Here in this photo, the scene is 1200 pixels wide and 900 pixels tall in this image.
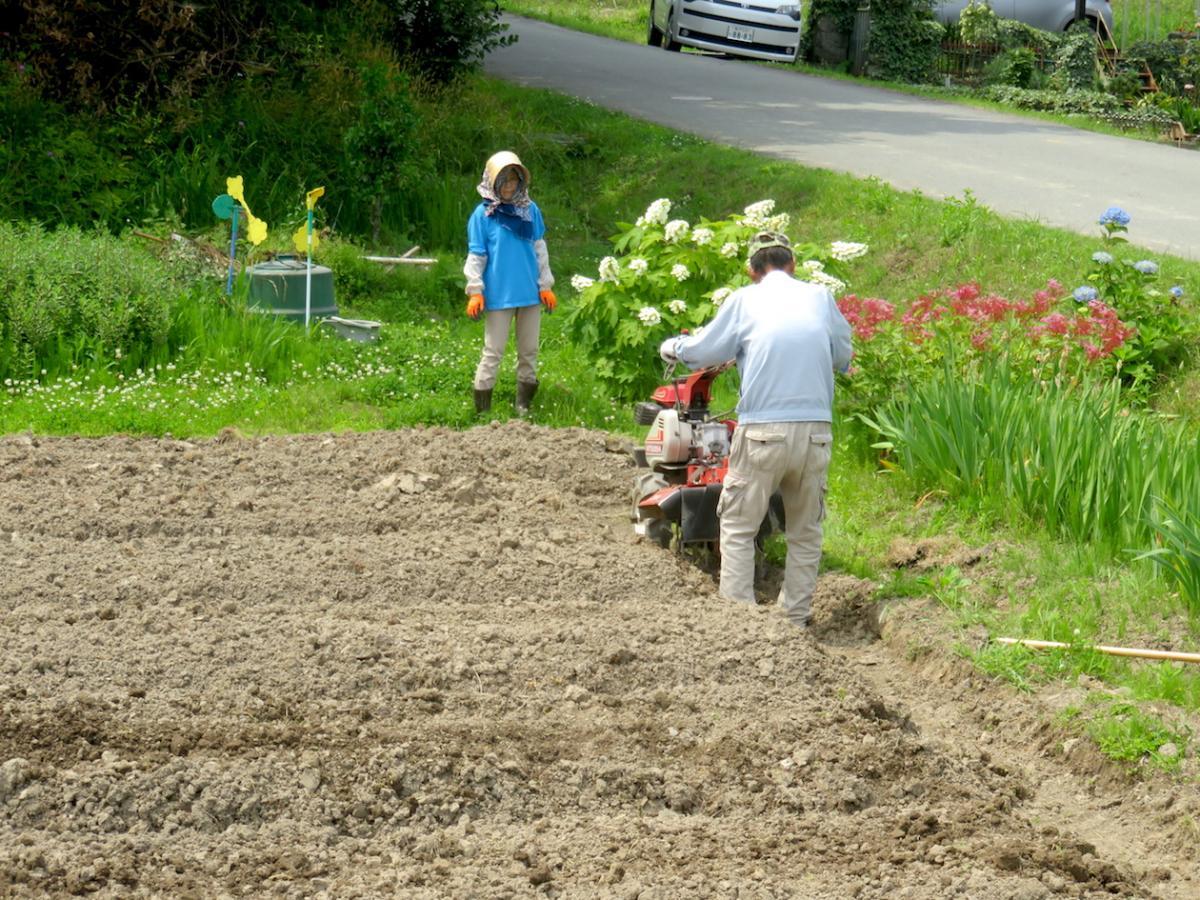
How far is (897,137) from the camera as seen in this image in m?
17.8

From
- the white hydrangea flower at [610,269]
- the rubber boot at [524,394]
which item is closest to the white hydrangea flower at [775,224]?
the white hydrangea flower at [610,269]

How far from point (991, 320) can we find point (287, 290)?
16.8 feet

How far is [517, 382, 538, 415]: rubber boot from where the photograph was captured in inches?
402

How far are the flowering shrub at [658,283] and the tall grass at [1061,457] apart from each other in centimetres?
151

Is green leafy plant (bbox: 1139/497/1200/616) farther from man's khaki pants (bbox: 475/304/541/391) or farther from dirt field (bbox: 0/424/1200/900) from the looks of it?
man's khaki pants (bbox: 475/304/541/391)

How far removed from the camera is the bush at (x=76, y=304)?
1051 cm

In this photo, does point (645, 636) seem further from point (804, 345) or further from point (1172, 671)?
point (1172, 671)

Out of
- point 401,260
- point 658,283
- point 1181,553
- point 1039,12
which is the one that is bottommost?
point 1181,553

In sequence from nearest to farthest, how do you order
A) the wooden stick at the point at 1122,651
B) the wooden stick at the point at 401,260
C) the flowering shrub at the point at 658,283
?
the wooden stick at the point at 1122,651, the flowering shrub at the point at 658,283, the wooden stick at the point at 401,260

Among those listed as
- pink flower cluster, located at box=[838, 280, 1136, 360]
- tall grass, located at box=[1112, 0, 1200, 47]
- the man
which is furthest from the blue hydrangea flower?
tall grass, located at box=[1112, 0, 1200, 47]

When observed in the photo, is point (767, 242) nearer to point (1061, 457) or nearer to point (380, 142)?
point (1061, 457)

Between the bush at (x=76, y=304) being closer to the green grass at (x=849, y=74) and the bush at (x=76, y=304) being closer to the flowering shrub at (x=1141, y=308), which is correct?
the flowering shrub at (x=1141, y=308)

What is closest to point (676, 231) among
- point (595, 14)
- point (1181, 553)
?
point (1181, 553)

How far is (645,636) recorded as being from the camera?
6359 millimetres
